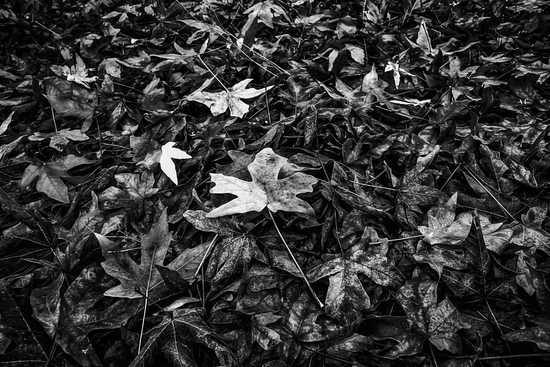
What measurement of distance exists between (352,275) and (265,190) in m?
0.36

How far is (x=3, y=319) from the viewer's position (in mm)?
847

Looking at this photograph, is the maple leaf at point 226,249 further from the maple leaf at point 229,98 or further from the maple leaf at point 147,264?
the maple leaf at point 229,98

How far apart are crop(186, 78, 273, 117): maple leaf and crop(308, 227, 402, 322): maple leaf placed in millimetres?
755

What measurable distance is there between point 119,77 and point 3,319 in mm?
1278

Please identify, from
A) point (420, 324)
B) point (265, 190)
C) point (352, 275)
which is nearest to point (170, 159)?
point (265, 190)

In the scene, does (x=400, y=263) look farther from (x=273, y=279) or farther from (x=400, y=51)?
(x=400, y=51)

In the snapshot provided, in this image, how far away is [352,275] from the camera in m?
0.93

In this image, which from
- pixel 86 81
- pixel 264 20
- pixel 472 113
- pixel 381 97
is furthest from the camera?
pixel 264 20

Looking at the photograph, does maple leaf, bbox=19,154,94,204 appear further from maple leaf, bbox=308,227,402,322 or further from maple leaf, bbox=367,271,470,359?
maple leaf, bbox=367,271,470,359

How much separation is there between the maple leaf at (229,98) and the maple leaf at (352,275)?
75 centimetres

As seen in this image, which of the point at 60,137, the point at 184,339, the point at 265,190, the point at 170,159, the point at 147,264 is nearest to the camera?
the point at 184,339

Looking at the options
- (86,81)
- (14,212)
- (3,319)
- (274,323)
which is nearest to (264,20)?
(86,81)

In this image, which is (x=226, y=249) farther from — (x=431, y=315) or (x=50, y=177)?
(x=50, y=177)

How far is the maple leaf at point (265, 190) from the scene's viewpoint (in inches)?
38.7
